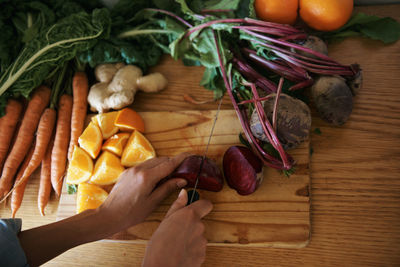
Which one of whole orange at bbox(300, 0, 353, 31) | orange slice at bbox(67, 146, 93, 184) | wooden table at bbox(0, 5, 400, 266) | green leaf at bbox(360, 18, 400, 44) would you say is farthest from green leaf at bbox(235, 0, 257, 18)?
orange slice at bbox(67, 146, 93, 184)

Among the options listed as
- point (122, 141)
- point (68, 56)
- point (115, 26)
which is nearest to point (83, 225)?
point (122, 141)

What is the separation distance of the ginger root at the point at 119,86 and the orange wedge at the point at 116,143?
11 cm

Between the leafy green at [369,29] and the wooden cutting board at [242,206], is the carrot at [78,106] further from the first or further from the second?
the leafy green at [369,29]

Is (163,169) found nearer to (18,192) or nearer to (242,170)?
(242,170)

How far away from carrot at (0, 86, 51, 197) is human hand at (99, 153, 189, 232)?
1.49 feet

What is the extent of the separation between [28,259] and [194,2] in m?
0.86

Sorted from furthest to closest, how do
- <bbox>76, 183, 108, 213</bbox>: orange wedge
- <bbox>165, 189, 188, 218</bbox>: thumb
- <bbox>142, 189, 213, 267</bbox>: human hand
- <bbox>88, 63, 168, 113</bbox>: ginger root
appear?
<bbox>88, 63, 168, 113</bbox>: ginger root, <bbox>76, 183, 108, 213</bbox>: orange wedge, <bbox>165, 189, 188, 218</bbox>: thumb, <bbox>142, 189, 213, 267</bbox>: human hand

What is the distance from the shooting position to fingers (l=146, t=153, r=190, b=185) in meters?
0.78

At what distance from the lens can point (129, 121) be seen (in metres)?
0.89

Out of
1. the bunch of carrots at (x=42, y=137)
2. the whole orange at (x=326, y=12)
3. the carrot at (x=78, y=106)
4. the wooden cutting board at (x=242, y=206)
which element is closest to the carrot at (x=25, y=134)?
the bunch of carrots at (x=42, y=137)

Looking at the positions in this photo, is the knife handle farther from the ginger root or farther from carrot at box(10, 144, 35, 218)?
carrot at box(10, 144, 35, 218)

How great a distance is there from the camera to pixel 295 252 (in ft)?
2.65

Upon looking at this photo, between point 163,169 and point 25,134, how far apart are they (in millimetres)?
574

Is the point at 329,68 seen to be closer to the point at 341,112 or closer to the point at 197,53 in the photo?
the point at 341,112
